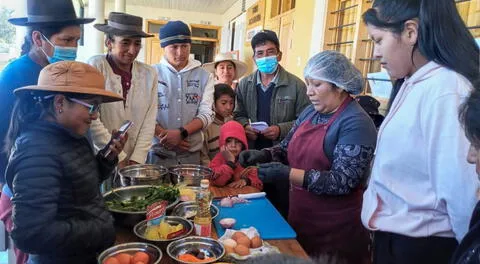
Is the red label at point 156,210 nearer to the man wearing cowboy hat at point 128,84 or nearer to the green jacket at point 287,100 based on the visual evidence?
the man wearing cowboy hat at point 128,84

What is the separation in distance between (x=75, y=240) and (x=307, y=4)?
4188 mm

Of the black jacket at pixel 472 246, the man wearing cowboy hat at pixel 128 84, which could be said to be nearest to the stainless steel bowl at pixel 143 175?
the man wearing cowboy hat at pixel 128 84

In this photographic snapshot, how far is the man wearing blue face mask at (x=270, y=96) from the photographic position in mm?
2506

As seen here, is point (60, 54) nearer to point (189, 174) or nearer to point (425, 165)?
point (189, 174)

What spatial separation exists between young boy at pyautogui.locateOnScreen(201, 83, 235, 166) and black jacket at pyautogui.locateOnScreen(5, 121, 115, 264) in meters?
1.41

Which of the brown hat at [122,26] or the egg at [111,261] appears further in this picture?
the brown hat at [122,26]

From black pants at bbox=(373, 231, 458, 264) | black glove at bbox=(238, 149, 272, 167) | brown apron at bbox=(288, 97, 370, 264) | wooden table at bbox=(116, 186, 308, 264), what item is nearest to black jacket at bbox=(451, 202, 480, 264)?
black pants at bbox=(373, 231, 458, 264)

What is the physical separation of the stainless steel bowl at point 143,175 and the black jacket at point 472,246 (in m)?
1.26

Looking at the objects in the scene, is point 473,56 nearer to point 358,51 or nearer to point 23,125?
point 23,125

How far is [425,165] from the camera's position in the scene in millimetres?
992

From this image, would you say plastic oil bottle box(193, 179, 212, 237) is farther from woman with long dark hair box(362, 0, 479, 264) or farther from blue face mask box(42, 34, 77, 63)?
blue face mask box(42, 34, 77, 63)

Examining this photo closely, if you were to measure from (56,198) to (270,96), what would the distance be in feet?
5.94

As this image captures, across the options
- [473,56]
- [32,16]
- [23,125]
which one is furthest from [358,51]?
[23,125]

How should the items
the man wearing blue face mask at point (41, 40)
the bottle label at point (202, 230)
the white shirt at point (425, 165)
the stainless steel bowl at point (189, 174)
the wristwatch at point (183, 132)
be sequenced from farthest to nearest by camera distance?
the wristwatch at point (183, 132) → the stainless steel bowl at point (189, 174) → the man wearing blue face mask at point (41, 40) → the bottle label at point (202, 230) → the white shirt at point (425, 165)
